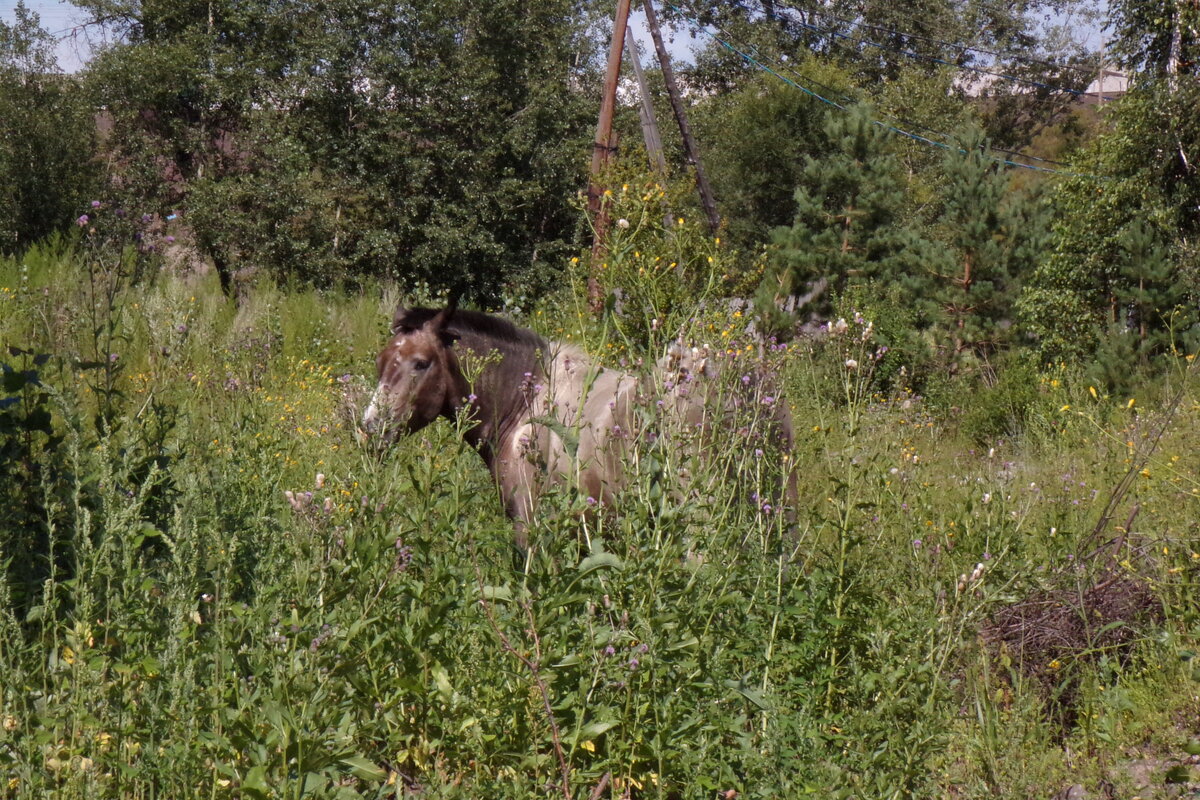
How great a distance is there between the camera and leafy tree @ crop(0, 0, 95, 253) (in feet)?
81.5

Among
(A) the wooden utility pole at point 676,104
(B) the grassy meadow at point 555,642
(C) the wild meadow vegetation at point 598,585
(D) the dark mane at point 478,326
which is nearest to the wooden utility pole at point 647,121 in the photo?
(A) the wooden utility pole at point 676,104

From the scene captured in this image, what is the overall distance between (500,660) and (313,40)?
86.0ft

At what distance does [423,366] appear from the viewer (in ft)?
20.1

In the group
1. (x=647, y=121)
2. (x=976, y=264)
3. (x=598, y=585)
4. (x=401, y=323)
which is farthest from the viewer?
(x=976, y=264)

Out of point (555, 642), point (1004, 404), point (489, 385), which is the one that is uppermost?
point (489, 385)

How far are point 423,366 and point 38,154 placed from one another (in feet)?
75.1

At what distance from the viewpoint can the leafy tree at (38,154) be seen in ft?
81.5

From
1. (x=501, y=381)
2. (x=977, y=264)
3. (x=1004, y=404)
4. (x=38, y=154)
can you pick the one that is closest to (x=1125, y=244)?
(x=1004, y=404)

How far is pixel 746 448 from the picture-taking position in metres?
3.99

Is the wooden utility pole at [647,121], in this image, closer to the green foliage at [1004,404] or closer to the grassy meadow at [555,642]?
the green foliage at [1004,404]

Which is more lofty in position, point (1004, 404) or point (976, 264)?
point (976, 264)

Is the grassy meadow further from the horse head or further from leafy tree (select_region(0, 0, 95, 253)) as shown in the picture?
leafy tree (select_region(0, 0, 95, 253))

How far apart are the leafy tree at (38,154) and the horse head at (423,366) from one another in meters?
20.9

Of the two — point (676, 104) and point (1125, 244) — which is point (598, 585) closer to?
point (1125, 244)
